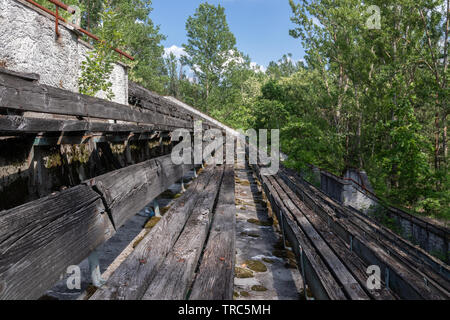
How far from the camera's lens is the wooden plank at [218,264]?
1.18 metres

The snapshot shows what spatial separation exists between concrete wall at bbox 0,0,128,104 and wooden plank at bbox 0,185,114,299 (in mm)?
2143

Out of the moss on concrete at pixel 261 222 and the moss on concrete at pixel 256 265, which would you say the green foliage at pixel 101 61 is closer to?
the moss on concrete at pixel 261 222

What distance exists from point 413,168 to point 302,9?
518 inches

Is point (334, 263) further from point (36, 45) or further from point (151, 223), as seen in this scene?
point (36, 45)

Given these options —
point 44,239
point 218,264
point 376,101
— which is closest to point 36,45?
point 44,239

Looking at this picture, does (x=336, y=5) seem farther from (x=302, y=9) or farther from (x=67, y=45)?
(x=67, y=45)

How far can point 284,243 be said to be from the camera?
2.31 m

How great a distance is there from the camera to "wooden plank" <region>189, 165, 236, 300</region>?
118 cm

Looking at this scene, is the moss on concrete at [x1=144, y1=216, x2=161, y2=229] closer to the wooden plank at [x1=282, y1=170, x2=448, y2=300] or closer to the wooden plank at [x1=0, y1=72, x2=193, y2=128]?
the wooden plank at [x1=0, y1=72, x2=193, y2=128]

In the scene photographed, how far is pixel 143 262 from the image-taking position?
4.50 ft

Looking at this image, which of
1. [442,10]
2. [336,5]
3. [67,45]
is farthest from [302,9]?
[67,45]

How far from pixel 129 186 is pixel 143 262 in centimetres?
51

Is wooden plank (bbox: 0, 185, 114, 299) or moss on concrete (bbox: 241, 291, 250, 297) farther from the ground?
wooden plank (bbox: 0, 185, 114, 299)

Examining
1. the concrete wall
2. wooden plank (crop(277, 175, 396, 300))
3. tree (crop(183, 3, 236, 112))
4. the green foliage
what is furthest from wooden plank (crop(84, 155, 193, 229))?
tree (crop(183, 3, 236, 112))
